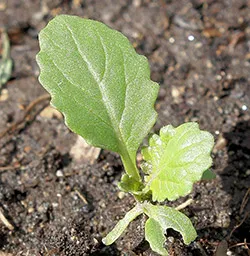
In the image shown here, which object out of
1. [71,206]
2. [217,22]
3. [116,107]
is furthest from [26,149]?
[217,22]

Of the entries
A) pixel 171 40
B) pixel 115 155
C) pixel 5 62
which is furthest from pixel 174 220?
pixel 5 62

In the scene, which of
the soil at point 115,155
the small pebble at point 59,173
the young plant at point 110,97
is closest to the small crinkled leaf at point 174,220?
the young plant at point 110,97

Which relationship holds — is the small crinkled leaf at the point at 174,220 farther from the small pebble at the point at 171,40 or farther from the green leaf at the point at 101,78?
the small pebble at the point at 171,40

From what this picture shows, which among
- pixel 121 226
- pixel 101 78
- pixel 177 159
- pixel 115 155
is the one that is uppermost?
pixel 101 78

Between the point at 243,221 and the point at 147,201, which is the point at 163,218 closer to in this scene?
the point at 147,201

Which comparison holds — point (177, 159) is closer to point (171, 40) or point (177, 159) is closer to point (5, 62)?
point (171, 40)

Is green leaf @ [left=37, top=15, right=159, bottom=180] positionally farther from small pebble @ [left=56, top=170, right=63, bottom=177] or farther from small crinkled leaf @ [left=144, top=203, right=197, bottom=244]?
small pebble @ [left=56, top=170, right=63, bottom=177]
